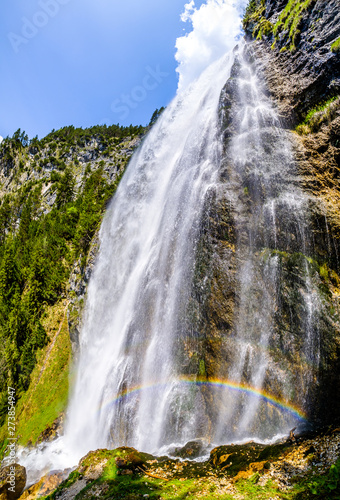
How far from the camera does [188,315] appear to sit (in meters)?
14.2

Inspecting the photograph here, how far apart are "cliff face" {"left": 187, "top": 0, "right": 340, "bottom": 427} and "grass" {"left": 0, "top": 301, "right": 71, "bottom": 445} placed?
17.2m

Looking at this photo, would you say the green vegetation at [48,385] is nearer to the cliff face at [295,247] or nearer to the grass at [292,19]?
the cliff face at [295,247]

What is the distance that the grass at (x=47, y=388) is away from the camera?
2238 centimetres

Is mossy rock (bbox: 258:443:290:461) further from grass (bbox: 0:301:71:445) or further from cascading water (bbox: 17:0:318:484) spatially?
grass (bbox: 0:301:71:445)

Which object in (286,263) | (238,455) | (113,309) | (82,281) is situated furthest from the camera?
(82,281)

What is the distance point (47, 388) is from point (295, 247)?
25451 millimetres

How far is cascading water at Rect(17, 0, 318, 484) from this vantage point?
11.8 m

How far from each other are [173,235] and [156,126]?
91.1 feet

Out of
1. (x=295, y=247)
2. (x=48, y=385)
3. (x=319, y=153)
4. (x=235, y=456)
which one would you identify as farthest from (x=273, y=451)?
(x=48, y=385)

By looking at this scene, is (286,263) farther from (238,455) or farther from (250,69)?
(250,69)

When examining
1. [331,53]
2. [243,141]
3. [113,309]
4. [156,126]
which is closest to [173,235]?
[243,141]

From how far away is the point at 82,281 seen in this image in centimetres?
2945

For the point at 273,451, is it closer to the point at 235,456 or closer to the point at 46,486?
the point at 235,456

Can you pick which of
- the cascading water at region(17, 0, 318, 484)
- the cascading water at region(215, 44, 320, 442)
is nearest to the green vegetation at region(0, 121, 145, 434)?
the cascading water at region(17, 0, 318, 484)
